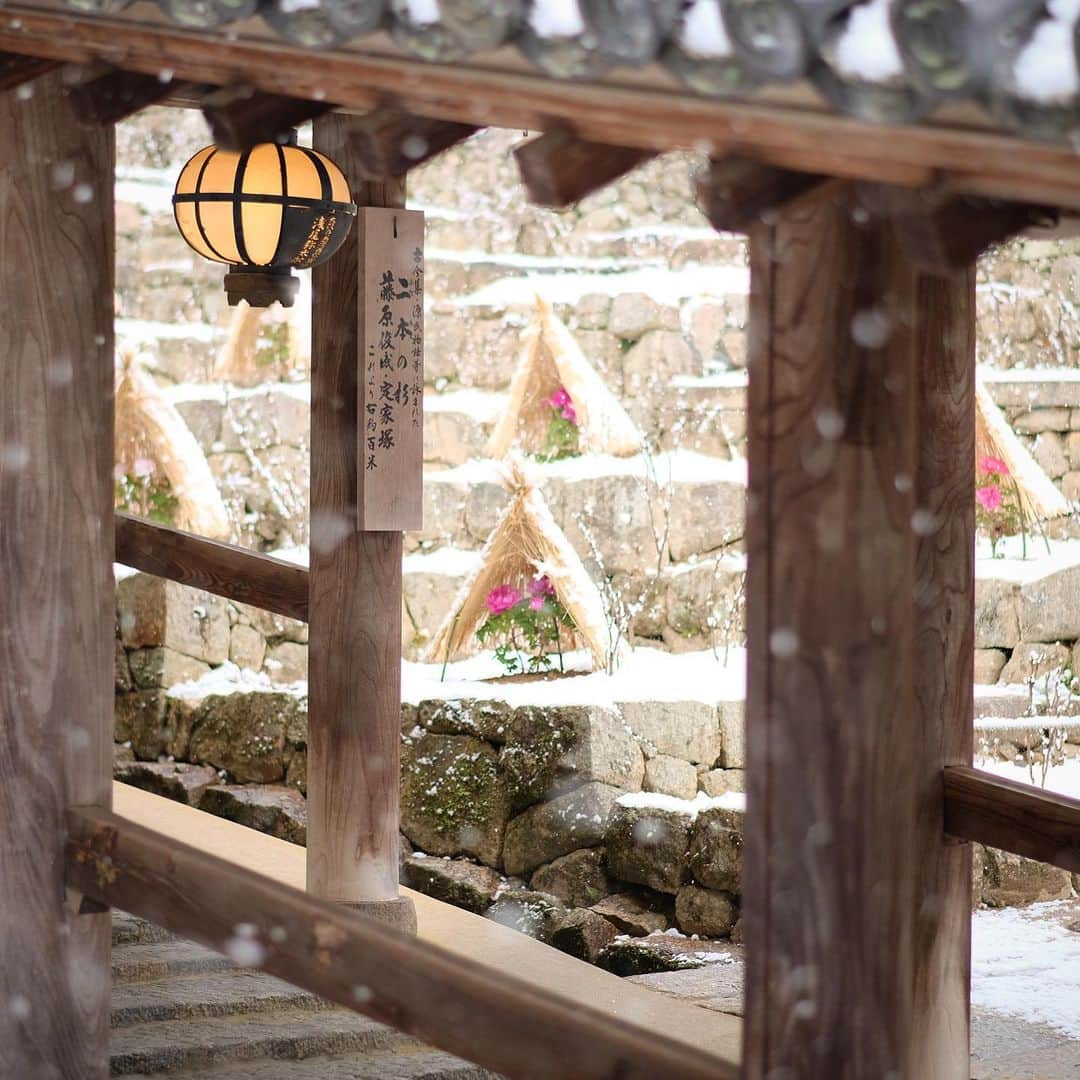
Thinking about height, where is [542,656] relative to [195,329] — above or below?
below

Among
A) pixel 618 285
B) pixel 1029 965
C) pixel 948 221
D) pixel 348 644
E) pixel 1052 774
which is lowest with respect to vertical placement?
pixel 1029 965

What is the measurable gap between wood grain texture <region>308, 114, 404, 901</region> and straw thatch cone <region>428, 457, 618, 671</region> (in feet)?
8.08

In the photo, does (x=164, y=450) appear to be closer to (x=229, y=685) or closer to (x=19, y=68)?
(x=229, y=685)

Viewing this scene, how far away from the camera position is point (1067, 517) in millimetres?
9320

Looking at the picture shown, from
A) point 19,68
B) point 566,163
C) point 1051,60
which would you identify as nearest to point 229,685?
point 19,68

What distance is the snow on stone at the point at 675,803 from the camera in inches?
262

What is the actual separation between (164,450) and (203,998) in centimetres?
466

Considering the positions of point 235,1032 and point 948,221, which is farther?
point 235,1032

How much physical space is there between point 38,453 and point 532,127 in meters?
1.55

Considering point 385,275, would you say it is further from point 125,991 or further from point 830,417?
point 830,417

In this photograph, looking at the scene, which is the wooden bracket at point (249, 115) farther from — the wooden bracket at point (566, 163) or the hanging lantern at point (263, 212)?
the hanging lantern at point (263, 212)

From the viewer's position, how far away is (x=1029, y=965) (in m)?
5.84

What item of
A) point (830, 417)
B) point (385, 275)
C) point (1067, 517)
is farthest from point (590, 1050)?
point (1067, 517)

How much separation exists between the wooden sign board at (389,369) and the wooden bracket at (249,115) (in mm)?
1914
